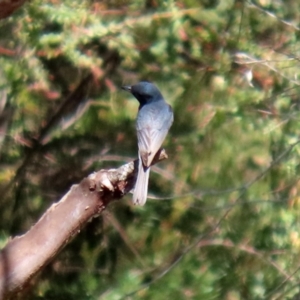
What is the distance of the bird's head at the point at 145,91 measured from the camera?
15.1ft

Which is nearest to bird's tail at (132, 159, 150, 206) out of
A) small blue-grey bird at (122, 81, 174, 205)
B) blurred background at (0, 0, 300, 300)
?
small blue-grey bird at (122, 81, 174, 205)

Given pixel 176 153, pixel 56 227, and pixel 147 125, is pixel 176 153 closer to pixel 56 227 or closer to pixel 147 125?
pixel 147 125

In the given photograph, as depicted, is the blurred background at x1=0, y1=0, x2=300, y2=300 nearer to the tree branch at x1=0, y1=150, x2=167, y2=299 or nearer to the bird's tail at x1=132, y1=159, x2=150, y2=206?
the bird's tail at x1=132, y1=159, x2=150, y2=206

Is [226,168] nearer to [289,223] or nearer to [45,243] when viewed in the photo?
[289,223]

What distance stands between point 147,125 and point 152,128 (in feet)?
0.15

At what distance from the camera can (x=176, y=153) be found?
499 centimetres

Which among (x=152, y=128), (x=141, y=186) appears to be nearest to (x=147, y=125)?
(x=152, y=128)

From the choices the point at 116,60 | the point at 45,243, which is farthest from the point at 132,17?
the point at 45,243

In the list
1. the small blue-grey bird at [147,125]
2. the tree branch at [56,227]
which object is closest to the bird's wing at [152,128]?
the small blue-grey bird at [147,125]

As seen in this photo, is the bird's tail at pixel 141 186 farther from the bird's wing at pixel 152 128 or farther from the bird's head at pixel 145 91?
the bird's head at pixel 145 91

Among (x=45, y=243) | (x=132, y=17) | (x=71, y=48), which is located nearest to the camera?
(x=45, y=243)

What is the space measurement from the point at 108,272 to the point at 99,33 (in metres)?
1.60

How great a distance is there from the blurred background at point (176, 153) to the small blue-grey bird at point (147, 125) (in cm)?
30

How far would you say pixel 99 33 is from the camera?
14.9ft
